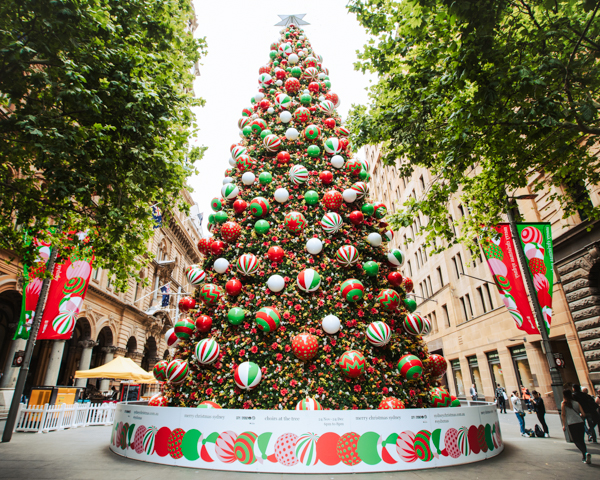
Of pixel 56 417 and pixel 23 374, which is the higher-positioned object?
pixel 23 374

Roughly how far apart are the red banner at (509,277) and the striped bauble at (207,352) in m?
9.52

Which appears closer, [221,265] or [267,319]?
[267,319]

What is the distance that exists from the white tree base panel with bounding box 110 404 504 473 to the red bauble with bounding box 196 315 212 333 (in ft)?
6.37

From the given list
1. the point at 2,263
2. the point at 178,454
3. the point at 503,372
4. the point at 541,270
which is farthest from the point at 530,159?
the point at 2,263

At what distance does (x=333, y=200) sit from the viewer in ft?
29.6

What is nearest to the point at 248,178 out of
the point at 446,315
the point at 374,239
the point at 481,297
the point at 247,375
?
the point at 374,239

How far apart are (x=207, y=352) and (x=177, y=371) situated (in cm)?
103

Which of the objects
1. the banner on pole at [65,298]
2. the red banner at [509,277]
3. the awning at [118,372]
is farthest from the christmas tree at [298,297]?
the awning at [118,372]

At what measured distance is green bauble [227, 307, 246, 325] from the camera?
26.0 feet

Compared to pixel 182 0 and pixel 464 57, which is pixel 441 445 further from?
pixel 182 0

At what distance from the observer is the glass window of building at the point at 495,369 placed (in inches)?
862

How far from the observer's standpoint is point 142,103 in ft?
25.5

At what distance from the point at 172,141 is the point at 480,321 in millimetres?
23840

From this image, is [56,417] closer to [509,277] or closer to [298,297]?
[298,297]
